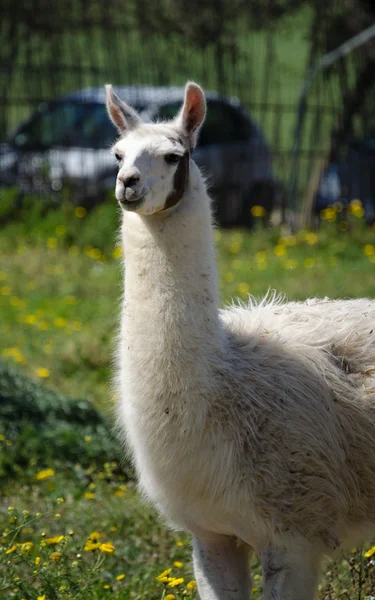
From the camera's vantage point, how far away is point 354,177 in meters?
12.0

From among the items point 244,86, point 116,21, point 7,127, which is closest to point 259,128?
point 244,86

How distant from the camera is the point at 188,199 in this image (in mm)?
3318

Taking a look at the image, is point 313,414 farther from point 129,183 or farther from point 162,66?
point 162,66

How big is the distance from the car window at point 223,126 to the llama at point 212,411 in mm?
8645

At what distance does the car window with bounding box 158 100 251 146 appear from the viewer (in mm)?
11992

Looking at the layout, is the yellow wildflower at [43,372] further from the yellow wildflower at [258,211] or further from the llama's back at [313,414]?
the yellow wildflower at [258,211]

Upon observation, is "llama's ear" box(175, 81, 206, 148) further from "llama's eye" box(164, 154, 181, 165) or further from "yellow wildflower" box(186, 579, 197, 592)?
"yellow wildflower" box(186, 579, 197, 592)

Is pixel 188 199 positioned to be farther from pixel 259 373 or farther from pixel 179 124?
pixel 259 373

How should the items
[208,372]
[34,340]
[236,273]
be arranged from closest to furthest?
1. [208,372]
2. [34,340]
3. [236,273]

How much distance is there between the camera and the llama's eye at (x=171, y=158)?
325 centimetres

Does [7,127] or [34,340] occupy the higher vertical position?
[7,127]

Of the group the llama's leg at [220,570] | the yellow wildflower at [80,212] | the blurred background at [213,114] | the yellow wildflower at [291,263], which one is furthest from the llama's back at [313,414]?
the yellow wildflower at [80,212]

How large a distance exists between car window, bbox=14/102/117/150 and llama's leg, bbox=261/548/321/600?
9004 mm

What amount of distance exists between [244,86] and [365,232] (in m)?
2.81
